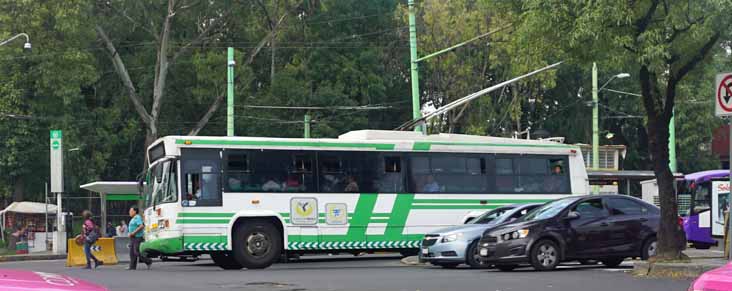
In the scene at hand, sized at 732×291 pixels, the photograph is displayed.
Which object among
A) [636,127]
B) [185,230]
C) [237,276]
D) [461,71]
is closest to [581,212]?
[237,276]

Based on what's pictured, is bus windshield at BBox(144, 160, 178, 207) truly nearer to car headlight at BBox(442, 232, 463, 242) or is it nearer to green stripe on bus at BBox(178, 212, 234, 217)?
green stripe on bus at BBox(178, 212, 234, 217)

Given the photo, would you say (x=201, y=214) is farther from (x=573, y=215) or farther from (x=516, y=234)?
(x=573, y=215)

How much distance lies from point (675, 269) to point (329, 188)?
9647 millimetres

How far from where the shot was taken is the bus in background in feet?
112

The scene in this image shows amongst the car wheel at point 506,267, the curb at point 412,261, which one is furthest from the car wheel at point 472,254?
the curb at point 412,261

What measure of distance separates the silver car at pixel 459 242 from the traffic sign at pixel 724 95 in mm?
8431

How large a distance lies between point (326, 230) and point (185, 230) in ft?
11.3

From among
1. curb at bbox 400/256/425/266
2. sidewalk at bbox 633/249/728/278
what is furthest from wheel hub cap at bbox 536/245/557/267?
curb at bbox 400/256/425/266

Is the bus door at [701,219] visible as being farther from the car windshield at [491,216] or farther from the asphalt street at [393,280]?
the car windshield at [491,216]

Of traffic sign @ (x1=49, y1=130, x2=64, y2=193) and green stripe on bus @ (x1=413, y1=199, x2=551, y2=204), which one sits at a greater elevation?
traffic sign @ (x1=49, y1=130, x2=64, y2=193)

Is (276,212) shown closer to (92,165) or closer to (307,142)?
(307,142)

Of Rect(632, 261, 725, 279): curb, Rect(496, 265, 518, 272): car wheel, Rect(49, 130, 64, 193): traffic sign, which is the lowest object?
Rect(496, 265, 518, 272): car wheel

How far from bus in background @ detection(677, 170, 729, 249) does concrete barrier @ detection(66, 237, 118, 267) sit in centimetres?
1786

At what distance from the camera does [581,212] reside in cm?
2056
